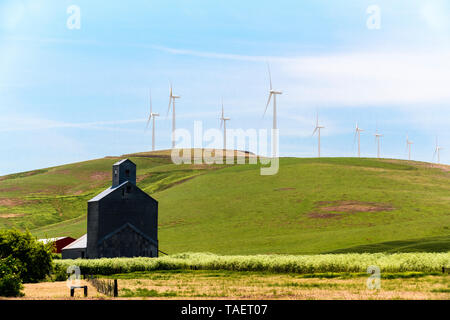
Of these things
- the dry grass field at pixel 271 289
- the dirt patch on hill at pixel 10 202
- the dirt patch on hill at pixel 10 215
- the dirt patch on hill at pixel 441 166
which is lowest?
the dirt patch on hill at pixel 10 215

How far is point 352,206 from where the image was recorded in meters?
111

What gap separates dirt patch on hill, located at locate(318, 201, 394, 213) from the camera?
108619mm

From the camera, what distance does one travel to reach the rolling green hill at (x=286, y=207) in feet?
295

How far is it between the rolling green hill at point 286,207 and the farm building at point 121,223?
42.7 ft

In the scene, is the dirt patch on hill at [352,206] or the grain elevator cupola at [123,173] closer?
the grain elevator cupola at [123,173]

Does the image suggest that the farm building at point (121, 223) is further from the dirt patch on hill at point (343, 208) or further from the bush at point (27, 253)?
the dirt patch on hill at point (343, 208)

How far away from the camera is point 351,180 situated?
136m

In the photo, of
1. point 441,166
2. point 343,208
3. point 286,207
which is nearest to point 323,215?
point 343,208

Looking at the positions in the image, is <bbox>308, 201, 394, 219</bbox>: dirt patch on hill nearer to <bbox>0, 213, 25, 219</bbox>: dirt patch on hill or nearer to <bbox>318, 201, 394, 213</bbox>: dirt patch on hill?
<bbox>318, 201, 394, 213</bbox>: dirt patch on hill

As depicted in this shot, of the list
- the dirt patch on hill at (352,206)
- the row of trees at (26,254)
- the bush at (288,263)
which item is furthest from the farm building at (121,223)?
the dirt patch on hill at (352,206)

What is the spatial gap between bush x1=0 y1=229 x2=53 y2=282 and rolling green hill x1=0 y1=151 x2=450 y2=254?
110 feet

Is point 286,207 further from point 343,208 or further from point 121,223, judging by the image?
point 121,223

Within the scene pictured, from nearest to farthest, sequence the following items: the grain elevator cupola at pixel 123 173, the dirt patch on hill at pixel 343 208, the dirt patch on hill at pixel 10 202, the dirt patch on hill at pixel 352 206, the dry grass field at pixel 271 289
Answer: the dry grass field at pixel 271 289, the grain elevator cupola at pixel 123 173, the dirt patch on hill at pixel 343 208, the dirt patch on hill at pixel 352 206, the dirt patch on hill at pixel 10 202

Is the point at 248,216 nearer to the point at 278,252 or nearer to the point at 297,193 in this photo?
the point at 297,193
